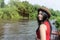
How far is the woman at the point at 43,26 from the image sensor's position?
2709 mm

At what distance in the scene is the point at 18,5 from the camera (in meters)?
51.0

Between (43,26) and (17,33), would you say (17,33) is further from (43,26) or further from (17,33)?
(43,26)

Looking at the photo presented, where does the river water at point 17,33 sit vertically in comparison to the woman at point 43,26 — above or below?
below

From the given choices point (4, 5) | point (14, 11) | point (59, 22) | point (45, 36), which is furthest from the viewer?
point (4, 5)

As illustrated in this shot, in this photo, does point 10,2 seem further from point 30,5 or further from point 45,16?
point 45,16

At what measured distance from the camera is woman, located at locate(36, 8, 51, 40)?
2709mm

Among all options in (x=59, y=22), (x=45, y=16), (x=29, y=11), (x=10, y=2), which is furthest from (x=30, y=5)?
(x=45, y=16)

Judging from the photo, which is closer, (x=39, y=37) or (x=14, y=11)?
(x=39, y=37)

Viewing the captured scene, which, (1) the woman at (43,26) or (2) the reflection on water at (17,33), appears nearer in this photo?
(1) the woman at (43,26)

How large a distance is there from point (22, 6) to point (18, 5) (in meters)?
0.89

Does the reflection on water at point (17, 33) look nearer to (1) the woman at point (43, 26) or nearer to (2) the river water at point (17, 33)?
(2) the river water at point (17, 33)

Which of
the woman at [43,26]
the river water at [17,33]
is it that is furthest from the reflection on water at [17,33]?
the woman at [43,26]

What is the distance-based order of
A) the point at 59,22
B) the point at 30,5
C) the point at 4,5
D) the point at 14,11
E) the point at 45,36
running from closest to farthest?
the point at 45,36 < the point at 59,22 < the point at 14,11 < the point at 4,5 < the point at 30,5

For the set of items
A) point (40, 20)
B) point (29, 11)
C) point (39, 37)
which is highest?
point (40, 20)
